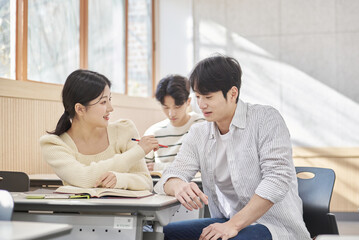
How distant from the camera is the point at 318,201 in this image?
2314 mm

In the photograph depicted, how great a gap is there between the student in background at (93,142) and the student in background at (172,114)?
1.25 meters

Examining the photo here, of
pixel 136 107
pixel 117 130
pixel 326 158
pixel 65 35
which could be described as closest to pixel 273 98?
pixel 326 158

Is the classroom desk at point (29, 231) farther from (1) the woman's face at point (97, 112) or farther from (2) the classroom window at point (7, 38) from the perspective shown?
(2) the classroom window at point (7, 38)

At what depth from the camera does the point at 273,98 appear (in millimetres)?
5996

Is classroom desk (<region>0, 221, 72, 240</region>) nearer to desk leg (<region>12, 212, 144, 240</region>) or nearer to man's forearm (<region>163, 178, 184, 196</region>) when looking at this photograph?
desk leg (<region>12, 212, 144, 240</region>)

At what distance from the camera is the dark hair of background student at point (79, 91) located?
8.40ft

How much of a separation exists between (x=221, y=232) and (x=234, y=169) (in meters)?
0.29

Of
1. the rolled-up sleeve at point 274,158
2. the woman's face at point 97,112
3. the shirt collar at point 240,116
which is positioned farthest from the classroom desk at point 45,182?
the rolled-up sleeve at point 274,158

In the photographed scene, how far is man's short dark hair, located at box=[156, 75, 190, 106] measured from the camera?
393cm

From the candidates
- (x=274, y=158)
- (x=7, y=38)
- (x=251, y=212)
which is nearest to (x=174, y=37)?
(x=7, y=38)

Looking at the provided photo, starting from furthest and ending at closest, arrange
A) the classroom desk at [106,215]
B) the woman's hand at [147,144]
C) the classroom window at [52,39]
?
the classroom window at [52,39] → the woman's hand at [147,144] → the classroom desk at [106,215]

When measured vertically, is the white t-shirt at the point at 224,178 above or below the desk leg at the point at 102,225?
above

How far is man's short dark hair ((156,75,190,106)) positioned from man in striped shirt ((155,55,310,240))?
1.65 metres

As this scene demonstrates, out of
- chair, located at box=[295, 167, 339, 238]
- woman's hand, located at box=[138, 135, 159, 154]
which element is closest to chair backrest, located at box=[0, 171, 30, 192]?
woman's hand, located at box=[138, 135, 159, 154]
